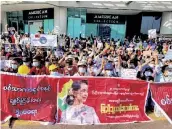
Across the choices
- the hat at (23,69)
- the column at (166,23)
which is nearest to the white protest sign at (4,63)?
the hat at (23,69)

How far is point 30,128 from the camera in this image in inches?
268

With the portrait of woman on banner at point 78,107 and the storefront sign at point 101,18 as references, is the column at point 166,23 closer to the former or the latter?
the storefront sign at point 101,18

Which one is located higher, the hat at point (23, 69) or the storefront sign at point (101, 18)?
the storefront sign at point (101, 18)

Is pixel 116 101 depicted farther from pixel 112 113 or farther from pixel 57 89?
pixel 57 89

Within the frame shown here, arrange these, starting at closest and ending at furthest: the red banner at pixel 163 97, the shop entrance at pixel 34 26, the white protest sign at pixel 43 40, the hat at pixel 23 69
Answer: the red banner at pixel 163 97 → the hat at pixel 23 69 → the white protest sign at pixel 43 40 → the shop entrance at pixel 34 26

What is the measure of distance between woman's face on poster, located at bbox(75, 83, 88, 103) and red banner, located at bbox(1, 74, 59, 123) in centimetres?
59

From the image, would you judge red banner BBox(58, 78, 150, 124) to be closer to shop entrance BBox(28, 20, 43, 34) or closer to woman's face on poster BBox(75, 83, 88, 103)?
woman's face on poster BBox(75, 83, 88, 103)

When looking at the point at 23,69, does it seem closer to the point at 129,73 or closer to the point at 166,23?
the point at 129,73

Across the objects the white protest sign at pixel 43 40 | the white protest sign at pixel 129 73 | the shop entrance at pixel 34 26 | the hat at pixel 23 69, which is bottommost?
the white protest sign at pixel 129 73

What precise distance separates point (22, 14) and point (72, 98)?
2256cm

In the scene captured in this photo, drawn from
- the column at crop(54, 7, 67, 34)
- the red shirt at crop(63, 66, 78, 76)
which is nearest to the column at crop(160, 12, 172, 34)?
the column at crop(54, 7, 67, 34)

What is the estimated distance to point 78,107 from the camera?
286 inches

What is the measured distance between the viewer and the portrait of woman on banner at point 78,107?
7.19 meters

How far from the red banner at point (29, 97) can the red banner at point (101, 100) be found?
23 cm
